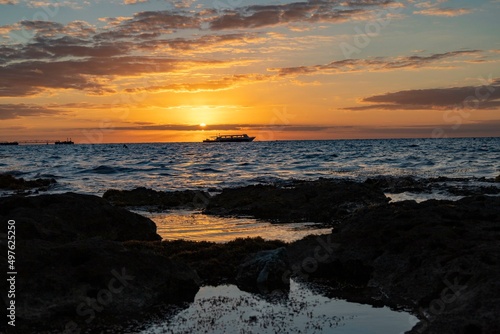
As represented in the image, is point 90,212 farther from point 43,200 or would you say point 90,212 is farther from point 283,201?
point 283,201

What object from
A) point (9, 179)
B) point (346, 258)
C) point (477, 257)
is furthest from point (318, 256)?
point (9, 179)

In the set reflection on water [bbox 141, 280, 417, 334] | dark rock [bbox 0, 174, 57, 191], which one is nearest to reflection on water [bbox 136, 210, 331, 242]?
reflection on water [bbox 141, 280, 417, 334]

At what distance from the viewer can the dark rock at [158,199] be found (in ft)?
128

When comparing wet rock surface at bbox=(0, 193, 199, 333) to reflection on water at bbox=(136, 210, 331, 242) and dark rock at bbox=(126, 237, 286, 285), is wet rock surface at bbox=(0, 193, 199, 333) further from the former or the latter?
reflection on water at bbox=(136, 210, 331, 242)

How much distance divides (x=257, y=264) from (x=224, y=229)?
36.7 feet

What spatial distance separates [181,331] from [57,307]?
3340 millimetres

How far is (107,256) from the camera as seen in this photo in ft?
46.3

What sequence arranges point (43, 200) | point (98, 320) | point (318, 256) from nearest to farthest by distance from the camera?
point (98, 320) → point (318, 256) → point (43, 200)

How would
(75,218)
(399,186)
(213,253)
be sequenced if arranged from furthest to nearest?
(399,186)
(75,218)
(213,253)

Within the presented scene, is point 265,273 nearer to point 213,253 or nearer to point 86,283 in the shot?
point 213,253

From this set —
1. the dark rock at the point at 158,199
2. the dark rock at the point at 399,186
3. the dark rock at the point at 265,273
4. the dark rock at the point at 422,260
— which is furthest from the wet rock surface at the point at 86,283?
the dark rock at the point at 399,186

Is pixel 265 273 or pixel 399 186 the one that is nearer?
pixel 265 273

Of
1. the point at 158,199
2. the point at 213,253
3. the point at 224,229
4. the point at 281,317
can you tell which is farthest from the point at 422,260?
the point at 158,199

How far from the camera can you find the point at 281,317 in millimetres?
12062
